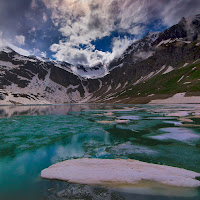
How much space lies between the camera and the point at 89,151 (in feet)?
30.1

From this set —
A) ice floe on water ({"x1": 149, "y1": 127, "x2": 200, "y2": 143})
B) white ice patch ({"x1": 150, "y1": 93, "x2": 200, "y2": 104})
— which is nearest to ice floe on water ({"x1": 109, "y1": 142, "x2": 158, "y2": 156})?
ice floe on water ({"x1": 149, "y1": 127, "x2": 200, "y2": 143})

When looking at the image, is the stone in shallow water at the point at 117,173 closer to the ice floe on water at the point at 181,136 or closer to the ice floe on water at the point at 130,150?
the ice floe on water at the point at 130,150

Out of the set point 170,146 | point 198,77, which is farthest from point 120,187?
point 198,77

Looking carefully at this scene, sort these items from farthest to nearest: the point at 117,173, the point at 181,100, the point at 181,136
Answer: the point at 181,100
the point at 181,136
the point at 117,173

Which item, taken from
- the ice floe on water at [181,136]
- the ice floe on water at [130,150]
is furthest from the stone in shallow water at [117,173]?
the ice floe on water at [181,136]

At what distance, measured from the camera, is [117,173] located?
5.67 metres

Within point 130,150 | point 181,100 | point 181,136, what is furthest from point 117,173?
point 181,100

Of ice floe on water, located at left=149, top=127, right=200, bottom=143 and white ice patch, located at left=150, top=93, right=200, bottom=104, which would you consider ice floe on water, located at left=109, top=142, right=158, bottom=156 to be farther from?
white ice patch, located at left=150, top=93, right=200, bottom=104

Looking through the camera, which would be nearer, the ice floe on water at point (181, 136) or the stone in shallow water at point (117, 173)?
the stone in shallow water at point (117, 173)

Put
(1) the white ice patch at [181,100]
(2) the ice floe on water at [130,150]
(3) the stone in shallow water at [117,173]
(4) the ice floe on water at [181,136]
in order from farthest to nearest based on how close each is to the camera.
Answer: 1. (1) the white ice patch at [181,100]
2. (4) the ice floe on water at [181,136]
3. (2) the ice floe on water at [130,150]
4. (3) the stone in shallow water at [117,173]

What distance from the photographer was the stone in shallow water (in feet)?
16.7

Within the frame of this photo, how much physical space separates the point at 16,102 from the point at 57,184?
609 feet

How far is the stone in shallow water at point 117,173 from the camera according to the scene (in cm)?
510

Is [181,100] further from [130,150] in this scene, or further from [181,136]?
[130,150]
